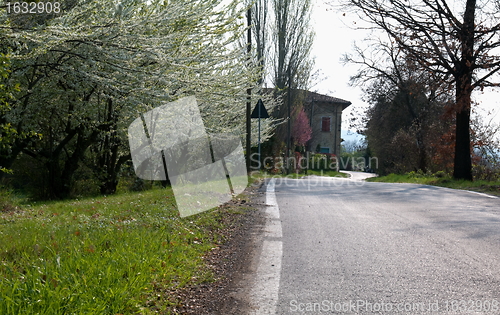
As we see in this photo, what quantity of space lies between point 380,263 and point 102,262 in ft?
8.06

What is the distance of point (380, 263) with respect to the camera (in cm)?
460

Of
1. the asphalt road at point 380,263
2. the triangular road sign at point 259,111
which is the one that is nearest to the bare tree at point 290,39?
the triangular road sign at point 259,111

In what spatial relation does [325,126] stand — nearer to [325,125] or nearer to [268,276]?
[325,125]

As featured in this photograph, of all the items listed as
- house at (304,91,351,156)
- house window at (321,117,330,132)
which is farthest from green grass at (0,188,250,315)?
house window at (321,117,330,132)

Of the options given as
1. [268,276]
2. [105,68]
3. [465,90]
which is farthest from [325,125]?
[268,276]

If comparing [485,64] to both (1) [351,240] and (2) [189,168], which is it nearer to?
(2) [189,168]

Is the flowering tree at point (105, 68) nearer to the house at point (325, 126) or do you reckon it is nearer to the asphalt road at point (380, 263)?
the asphalt road at point (380, 263)

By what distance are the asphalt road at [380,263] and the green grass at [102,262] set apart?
747 millimetres

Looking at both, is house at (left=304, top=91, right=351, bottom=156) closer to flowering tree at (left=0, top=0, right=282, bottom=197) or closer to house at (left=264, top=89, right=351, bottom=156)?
house at (left=264, top=89, right=351, bottom=156)

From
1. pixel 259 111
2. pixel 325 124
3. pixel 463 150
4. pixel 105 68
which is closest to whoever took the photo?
pixel 105 68

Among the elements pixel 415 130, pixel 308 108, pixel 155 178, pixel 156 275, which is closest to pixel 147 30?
pixel 156 275

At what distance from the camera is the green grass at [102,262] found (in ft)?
10.6

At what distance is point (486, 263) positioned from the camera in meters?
4.57

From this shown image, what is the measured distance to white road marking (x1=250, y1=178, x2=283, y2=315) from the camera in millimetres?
3518
